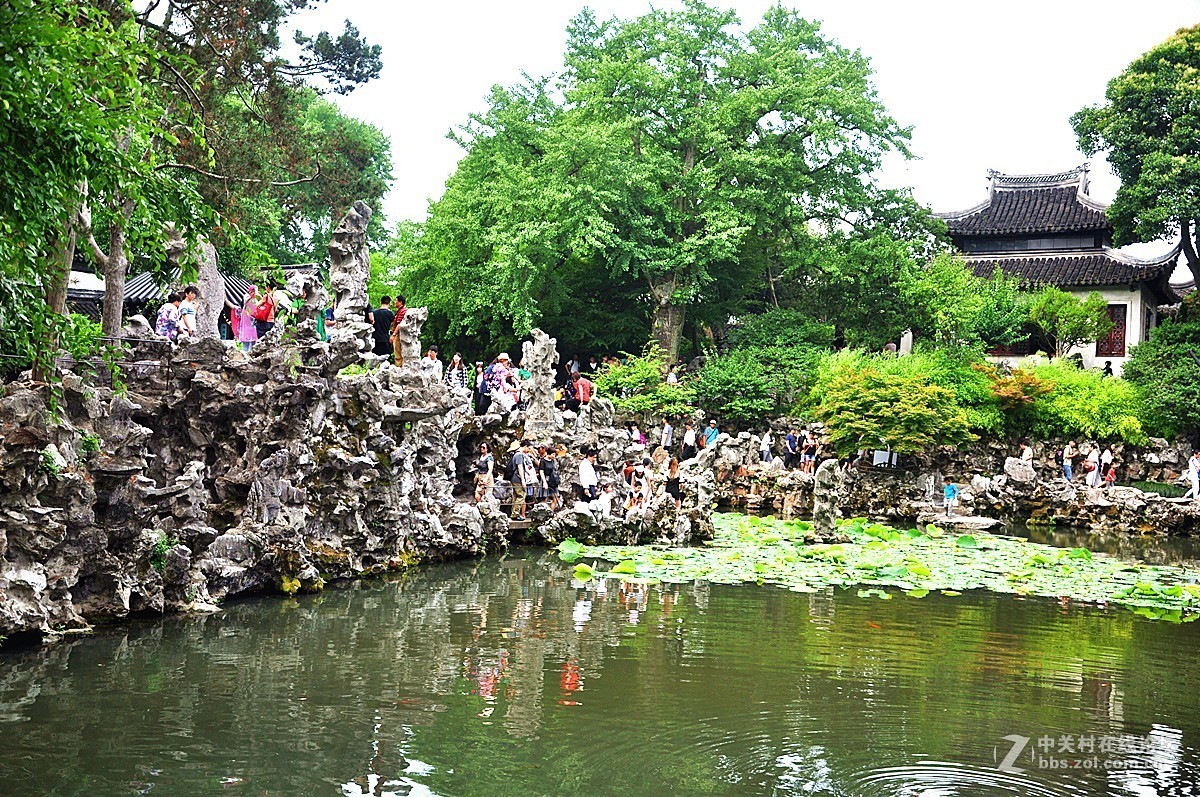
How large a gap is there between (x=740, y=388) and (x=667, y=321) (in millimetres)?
2739

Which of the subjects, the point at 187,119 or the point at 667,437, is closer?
the point at 187,119

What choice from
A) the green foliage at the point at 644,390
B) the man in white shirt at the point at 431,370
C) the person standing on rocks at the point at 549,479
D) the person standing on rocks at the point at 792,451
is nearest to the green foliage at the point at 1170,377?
the person standing on rocks at the point at 792,451

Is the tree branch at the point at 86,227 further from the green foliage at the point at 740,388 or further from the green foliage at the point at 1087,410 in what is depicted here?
the green foliage at the point at 1087,410

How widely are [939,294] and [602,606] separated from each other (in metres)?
17.2

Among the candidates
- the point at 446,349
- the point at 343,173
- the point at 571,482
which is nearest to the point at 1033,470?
the point at 571,482

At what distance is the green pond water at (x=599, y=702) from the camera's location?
6484 mm

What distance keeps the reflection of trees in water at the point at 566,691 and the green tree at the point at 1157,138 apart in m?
17.7

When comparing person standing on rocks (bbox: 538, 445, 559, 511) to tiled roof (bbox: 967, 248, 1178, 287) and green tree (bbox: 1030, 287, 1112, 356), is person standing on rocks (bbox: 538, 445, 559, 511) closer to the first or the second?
green tree (bbox: 1030, 287, 1112, 356)

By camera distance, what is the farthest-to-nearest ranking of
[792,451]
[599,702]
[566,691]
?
[792,451] < [566,691] < [599,702]

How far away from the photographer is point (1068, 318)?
91.7 feet

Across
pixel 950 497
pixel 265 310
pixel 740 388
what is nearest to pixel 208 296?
pixel 265 310

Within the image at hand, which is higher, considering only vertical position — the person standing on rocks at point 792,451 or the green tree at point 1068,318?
the green tree at point 1068,318

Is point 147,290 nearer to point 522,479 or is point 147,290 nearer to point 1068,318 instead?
point 522,479

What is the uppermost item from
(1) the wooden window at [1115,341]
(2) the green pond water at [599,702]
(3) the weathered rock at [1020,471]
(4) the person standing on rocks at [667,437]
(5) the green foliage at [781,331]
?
(1) the wooden window at [1115,341]
